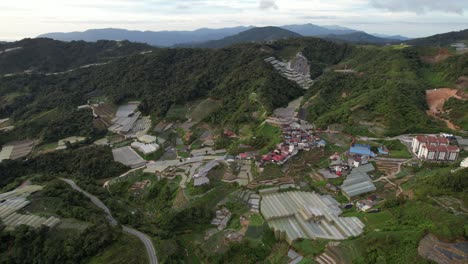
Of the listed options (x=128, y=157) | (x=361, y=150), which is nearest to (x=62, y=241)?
(x=128, y=157)

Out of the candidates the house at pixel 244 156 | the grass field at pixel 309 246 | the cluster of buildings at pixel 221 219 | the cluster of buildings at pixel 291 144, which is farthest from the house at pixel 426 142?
the cluster of buildings at pixel 221 219

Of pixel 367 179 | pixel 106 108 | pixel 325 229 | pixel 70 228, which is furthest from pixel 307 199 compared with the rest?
pixel 106 108

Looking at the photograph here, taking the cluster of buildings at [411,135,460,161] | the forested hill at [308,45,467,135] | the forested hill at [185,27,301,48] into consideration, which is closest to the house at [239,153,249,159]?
the forested hill at [308,45,467,135]

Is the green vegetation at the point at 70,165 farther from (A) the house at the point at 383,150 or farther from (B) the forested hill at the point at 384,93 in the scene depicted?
(A) the house at the point at 383,150

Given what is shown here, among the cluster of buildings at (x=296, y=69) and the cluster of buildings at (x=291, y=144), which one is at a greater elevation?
the cluster of buildings at (x=296, y=69)

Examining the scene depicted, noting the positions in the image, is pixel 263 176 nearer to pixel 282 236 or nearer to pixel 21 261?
pixel 282 236

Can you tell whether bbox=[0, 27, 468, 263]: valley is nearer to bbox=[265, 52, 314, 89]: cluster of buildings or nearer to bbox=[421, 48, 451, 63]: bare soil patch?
bbox=[265, 52, 314, 89]: cluster of buildings

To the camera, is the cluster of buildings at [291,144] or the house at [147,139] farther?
the house at [147,139]
